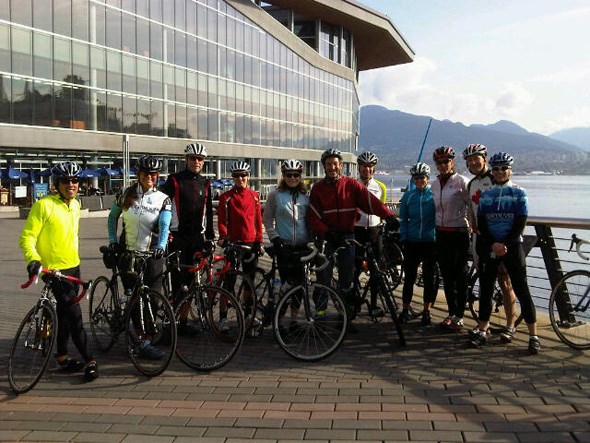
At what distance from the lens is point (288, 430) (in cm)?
380

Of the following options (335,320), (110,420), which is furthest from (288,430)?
(335,320)

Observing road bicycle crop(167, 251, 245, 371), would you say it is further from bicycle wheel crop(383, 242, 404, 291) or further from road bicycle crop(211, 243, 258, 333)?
bicycle wheel crop(383, 242, 404, 291)

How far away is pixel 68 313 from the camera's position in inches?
193

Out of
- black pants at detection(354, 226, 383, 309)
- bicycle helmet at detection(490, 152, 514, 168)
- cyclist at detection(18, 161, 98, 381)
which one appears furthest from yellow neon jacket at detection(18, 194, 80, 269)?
bicycle helmet at detection(490, 152, 514, 168)

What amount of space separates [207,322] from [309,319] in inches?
38.2

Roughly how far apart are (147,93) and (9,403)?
35.3 metres

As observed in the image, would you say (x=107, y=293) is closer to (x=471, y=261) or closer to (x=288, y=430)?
(x=288, y=430)

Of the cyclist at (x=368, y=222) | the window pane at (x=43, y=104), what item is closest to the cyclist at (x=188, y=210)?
the cyclist at (x=368, y=222)

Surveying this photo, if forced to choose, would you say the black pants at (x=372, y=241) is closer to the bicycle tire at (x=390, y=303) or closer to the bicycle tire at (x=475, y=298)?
the bicycle tire at (x=390, y=303)

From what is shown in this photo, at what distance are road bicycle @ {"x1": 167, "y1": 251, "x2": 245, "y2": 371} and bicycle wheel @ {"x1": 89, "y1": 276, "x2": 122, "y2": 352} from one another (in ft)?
2.02

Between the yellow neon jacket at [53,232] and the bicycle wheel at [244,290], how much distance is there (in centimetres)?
164

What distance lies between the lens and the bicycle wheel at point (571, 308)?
5758 millimetres

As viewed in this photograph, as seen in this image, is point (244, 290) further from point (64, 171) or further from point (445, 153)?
point (445, 153)

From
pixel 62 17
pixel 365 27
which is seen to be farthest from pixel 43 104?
pixel 365 27
